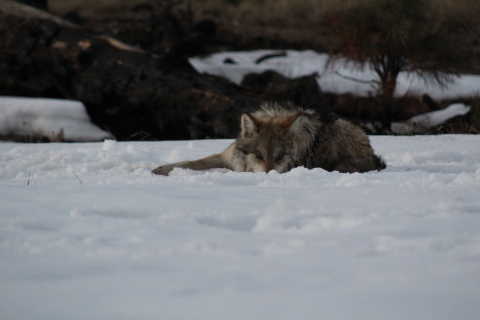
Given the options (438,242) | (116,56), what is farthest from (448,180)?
(116,56)

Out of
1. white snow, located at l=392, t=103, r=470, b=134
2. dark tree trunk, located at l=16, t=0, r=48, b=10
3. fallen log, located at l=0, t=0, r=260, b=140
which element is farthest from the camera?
dark tree trunk, located at l=16, t=0, r=48, b=10

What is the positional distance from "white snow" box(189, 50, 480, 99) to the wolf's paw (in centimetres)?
791

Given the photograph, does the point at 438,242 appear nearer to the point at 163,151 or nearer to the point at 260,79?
the point at 163,151

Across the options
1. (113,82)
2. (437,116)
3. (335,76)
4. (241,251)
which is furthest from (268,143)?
(335,76)

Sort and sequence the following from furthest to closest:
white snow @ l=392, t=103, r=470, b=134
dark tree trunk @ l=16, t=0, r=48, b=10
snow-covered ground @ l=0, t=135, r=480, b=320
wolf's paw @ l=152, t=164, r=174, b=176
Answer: dark tree trunk @ l=16, t=0, r=48, b=10 < white snow @ l=392, t=103, r=470, b=134 < wolf's paw @ l=152, t=164, r=174, b=176 < snow-covered ground @ l=0, t=135, r=480, b=320

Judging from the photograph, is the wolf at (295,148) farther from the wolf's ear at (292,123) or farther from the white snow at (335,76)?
the white snow at (335,76)

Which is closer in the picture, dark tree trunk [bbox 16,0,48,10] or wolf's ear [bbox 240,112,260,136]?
wolf's ear [bbox 240,112,260,136]

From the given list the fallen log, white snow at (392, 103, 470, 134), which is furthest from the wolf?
white snow at (392, 103, 470, 134)

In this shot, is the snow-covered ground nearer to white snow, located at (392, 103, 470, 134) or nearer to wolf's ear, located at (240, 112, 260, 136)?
wolf's ear, located at (240, 112, 260, 136)

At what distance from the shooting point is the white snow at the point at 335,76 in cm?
1333

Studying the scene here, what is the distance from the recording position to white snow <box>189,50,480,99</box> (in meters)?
13.3

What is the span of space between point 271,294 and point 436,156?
4611mm

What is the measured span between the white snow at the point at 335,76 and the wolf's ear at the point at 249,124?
7283 mm

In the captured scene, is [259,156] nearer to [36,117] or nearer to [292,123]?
[292,123]
